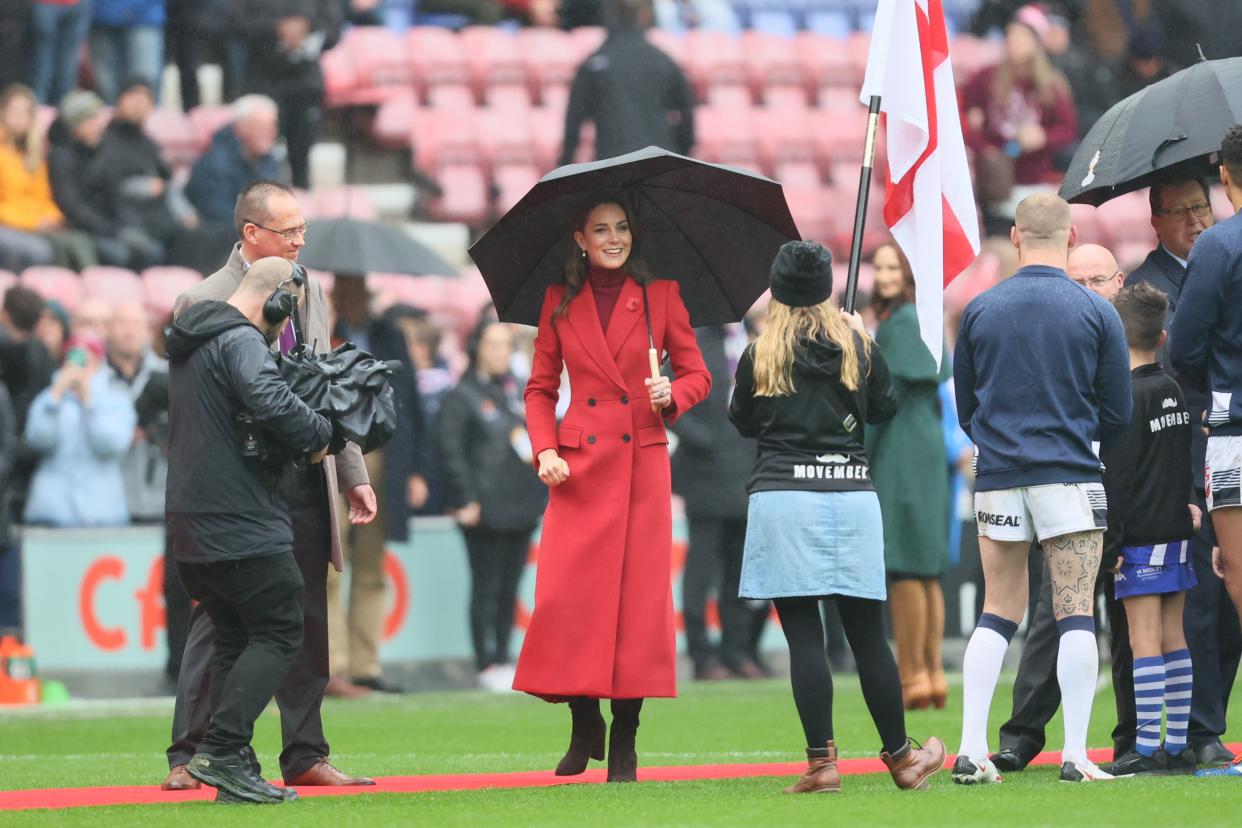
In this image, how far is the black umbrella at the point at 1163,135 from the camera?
803cm

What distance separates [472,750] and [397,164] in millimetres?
10663

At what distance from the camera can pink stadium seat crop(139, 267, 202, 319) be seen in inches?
650

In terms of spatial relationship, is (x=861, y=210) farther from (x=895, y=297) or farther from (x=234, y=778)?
(x=895, y=297)

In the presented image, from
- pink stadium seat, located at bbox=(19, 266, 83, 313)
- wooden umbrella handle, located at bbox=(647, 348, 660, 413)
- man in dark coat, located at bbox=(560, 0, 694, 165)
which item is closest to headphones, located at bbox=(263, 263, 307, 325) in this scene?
wooden umbrella handle, located at bbox=(647, 348, 660, 413)

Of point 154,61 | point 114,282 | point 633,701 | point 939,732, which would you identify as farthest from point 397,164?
point 633,701

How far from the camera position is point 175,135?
18.4 metres

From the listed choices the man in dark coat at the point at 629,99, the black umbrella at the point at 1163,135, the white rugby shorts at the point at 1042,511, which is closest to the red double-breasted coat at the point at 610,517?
the white rugby shorts at the point at 1042,511

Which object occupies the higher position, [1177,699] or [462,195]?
[462,195]

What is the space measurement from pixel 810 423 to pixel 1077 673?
1202mm

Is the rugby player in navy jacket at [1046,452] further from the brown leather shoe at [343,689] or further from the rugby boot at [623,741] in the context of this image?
the brown leather shoe at [343,689]

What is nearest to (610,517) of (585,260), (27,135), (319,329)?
(585,260)

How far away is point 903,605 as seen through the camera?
A: 11.2 metres

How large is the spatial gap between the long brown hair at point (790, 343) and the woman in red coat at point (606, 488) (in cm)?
59

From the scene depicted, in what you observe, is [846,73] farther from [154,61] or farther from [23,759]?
[23,759]
